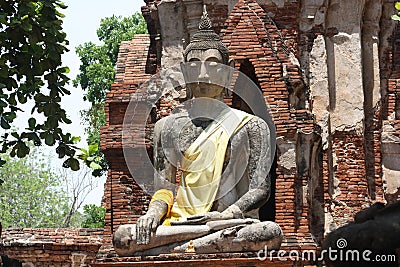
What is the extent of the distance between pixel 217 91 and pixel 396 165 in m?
2.69

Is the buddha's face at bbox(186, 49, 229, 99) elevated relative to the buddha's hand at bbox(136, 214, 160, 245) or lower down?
elevated

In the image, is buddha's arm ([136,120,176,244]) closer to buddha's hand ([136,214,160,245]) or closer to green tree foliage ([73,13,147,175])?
buddha's hand ([136,214,160,245])

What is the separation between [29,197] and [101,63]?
351 inches

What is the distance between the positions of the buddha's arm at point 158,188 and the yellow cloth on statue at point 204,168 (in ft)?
0.33

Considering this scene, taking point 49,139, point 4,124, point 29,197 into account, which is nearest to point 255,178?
point 49,139

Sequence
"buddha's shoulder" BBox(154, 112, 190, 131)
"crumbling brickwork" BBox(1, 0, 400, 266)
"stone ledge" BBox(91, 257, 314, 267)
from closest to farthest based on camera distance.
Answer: "stone ledge" BBox(91, 257, 314, 267), "buddha's shoulder" BBox(154, 112, 190, 131), "crumbling brickwork" BBox(1, 0, 400, 266)

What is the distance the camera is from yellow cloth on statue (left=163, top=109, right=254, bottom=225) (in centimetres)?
736

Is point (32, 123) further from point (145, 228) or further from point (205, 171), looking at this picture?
point (205, 171)

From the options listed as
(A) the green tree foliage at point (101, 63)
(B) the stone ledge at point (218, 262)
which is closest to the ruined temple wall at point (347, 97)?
(B) the stone ledge at point (218, 262)

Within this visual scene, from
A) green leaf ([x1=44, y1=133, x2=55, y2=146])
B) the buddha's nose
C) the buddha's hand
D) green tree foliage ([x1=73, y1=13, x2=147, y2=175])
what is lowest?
the buddha's hand

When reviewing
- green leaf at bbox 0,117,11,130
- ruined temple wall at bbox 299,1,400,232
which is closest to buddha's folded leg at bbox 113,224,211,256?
green leaf at bbox 0,117,11,130

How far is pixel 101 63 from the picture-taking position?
18.8 meters

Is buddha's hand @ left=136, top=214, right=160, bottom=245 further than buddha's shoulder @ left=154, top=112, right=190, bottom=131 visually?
No

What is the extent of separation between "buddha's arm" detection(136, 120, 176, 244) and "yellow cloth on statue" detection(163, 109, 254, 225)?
100mm
